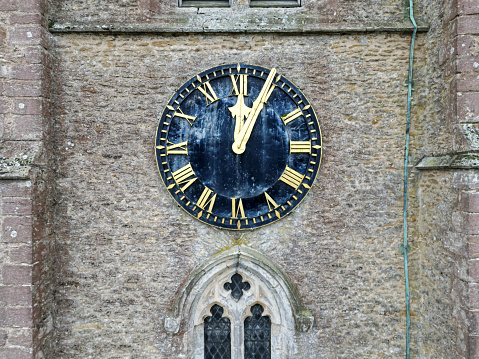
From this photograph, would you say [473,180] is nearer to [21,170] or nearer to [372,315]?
[372,315]

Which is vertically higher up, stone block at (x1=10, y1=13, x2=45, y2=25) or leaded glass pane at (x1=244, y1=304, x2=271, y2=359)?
stone block at (x1=10, y1=13, x2=45, y2=25)

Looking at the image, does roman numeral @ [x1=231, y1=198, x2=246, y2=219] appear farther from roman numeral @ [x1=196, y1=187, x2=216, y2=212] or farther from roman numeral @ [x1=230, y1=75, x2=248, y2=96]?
roman numeral @ [x1=230, y1=75, x2=248, y2=96]

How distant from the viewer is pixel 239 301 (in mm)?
5207

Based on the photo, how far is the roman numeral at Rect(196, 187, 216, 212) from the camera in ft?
16.7

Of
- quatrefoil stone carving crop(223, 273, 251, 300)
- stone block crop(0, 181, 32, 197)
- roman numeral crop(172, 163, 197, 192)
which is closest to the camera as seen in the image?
stone block crop(0, 181, 32, 197)

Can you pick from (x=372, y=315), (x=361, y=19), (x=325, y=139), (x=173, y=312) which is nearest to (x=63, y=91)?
(x=173, y=312)

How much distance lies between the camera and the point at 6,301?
177 inches

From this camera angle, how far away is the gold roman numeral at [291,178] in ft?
16.8

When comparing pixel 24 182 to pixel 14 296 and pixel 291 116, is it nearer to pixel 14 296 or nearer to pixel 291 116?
pixel 14 296

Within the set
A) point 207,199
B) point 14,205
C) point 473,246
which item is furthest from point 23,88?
point 473,246

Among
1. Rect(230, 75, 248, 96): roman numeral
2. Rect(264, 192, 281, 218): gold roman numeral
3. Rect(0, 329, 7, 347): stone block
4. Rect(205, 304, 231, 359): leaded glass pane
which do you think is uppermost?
Rect(230, 75, 248, 96): roman numeral

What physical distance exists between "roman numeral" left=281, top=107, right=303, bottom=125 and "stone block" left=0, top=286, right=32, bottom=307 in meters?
4.18

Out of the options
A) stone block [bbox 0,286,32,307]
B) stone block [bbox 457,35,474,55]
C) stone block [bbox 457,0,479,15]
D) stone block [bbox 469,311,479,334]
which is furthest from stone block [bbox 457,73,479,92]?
stone block [bbox 0,286,32,307]

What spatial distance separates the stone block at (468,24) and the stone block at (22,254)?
626 centimetres
